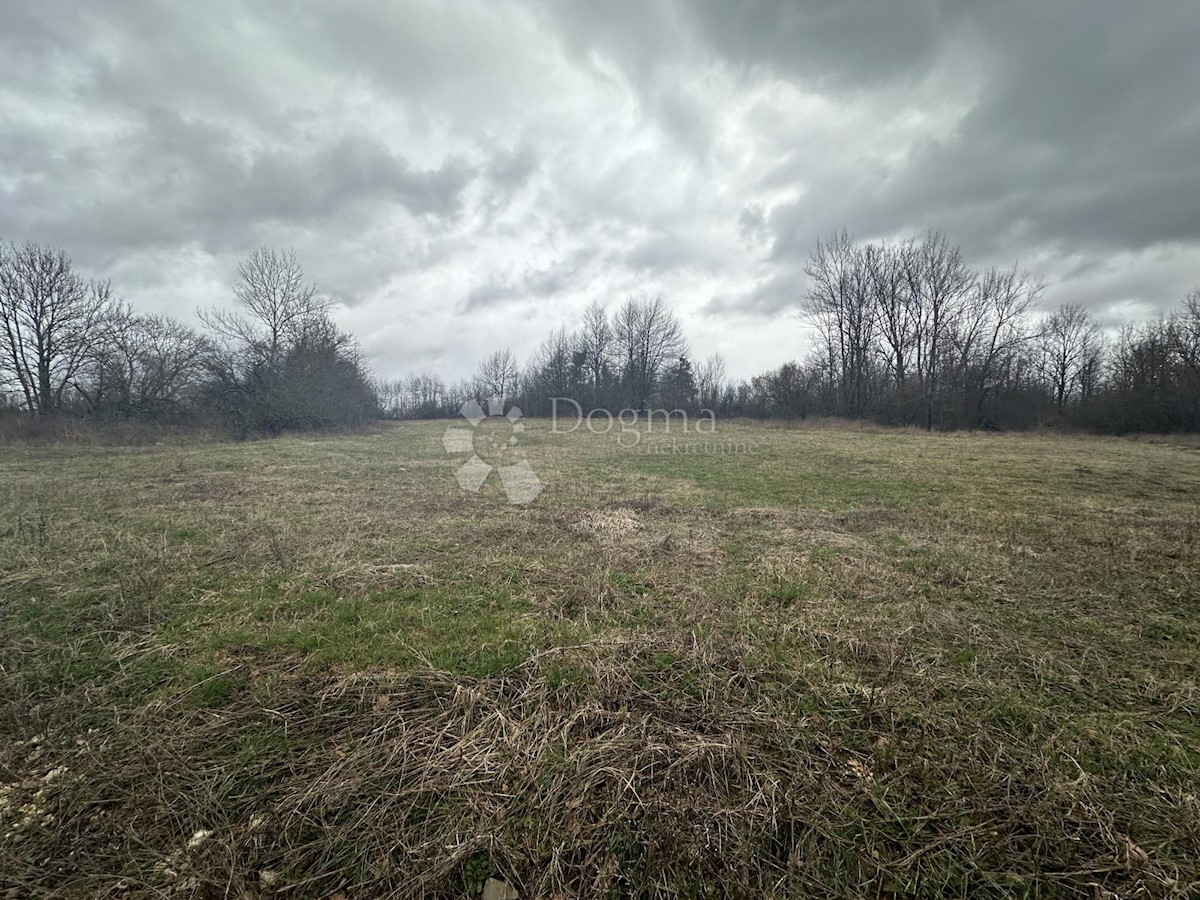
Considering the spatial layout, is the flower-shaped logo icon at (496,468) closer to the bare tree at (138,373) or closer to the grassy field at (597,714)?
the grassy field at (597,714)

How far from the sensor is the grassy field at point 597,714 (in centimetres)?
174

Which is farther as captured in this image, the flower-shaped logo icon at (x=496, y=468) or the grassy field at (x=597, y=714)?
the flower-shaped logo icon at (x=496, y=468)

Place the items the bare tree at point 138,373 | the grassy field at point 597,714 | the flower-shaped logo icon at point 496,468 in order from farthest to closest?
the bare tree at point 138,373 < the flower-shaped logo icon at point 496,468 < the grassy field at point 597,714

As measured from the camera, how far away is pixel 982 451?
17.0 m

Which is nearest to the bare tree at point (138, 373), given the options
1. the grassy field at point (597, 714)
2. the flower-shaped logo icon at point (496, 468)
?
the flower-shaped logo icon at point (496, 468)

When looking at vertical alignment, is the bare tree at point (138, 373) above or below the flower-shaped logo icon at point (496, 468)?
above

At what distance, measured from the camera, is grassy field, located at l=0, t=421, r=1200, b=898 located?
1738 mm

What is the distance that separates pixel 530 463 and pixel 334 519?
23.5 ft

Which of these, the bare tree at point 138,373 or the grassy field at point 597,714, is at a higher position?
the bare tree at point 138,373

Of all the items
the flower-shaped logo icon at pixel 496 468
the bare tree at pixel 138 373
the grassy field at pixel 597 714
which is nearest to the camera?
the grassy field at pixel 597 714

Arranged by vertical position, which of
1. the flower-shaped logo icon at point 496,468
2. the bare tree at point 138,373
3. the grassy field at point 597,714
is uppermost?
the bare tree at point 138,373

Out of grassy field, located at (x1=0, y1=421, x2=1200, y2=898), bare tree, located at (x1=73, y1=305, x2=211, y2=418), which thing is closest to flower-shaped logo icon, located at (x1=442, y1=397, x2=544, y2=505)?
grassy field, located at (x1=0, y1=421, x2=1200, y2=898)

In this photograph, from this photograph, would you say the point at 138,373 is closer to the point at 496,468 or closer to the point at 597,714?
the point at 496,468

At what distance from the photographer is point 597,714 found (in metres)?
2.50
